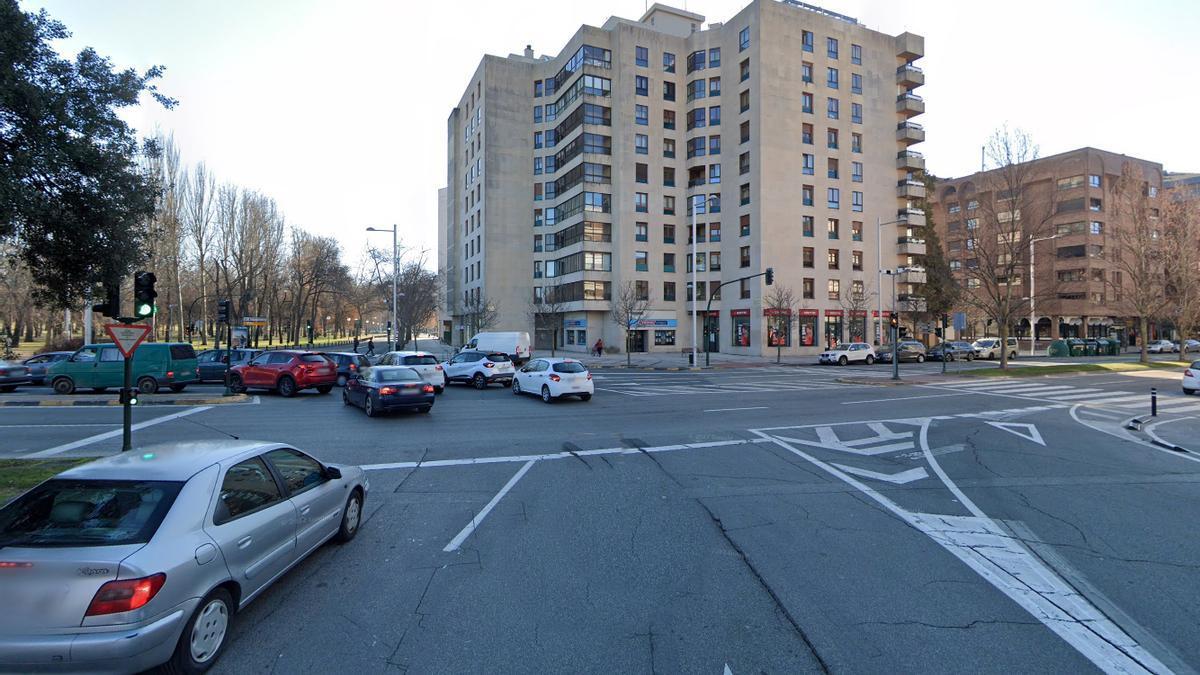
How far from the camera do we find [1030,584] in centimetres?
496

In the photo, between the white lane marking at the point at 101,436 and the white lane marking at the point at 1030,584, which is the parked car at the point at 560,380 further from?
the white lane marking at the point at 1030,584

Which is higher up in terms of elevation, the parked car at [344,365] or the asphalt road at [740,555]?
the parked car at [344,365]

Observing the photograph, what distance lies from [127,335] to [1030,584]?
12.8 metres

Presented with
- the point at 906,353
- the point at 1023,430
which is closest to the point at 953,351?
the point at 906,353

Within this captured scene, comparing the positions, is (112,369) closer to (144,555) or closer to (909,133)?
(144,555)

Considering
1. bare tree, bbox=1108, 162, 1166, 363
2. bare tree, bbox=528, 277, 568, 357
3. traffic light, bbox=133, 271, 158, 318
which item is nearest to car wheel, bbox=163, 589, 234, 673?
traffic light, bbox=133, 271, 158, 318

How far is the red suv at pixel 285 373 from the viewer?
68.2 feet

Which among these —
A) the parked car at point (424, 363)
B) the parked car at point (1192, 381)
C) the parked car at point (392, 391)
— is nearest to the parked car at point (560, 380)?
the parked car at point (424, 363)

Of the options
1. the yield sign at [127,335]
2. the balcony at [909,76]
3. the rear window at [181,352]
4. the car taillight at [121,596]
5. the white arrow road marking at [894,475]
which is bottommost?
the white arrow road marking at [894,475]

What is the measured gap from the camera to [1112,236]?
3991 cm

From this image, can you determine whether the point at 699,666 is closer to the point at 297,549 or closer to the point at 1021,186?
the point at 297,549

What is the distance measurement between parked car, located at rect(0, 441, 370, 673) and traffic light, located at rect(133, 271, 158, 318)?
6605 millimetres

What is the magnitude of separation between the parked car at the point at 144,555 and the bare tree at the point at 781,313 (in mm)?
45895

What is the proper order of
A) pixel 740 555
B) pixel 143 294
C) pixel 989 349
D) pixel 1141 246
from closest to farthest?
pixel 740 555
pixel 143 294
pixel 1141 246
pixel 989 349
